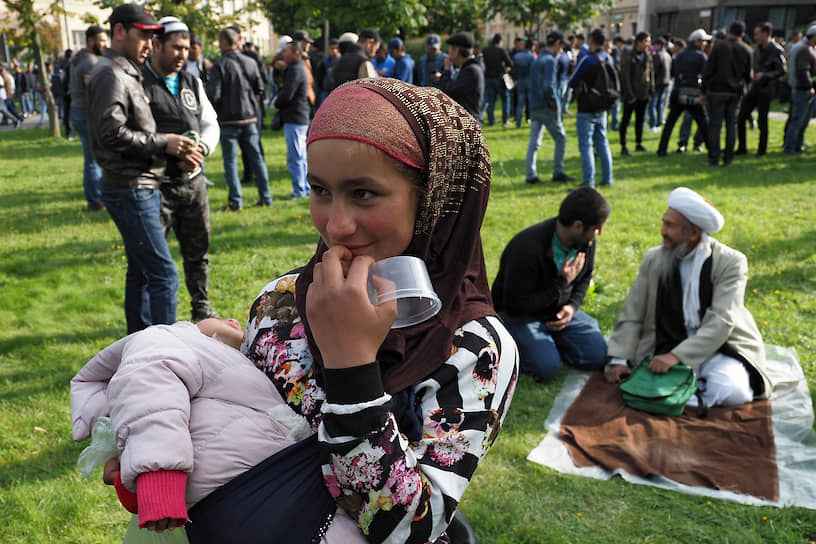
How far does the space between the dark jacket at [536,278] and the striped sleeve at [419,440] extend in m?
3.39

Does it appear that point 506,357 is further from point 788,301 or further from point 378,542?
point 788,301

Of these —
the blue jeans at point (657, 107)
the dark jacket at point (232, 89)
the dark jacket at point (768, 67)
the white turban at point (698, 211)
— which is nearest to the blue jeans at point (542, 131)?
the dark jacket at point (232, 89)

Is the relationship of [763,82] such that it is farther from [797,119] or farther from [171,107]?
[171,107]

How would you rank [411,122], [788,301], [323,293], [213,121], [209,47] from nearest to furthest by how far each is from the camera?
[323,293]
[411,122]
[213,121]
[788,301]
[209,47]

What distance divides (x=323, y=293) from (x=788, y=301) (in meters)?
5.98

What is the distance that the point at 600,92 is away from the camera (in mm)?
8828

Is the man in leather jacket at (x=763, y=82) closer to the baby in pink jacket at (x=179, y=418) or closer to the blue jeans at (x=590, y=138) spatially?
the blue jeans at (x=590, y=138)

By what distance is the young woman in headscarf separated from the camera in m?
1.13

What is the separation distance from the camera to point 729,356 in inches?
174

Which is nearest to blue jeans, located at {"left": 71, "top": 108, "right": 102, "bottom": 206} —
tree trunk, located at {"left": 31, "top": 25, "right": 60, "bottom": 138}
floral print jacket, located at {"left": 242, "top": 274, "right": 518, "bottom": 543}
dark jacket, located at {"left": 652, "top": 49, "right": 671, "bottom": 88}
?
tree trunk, located at {"left": 31, "top": 25, "right": 60, "bottom": 138}

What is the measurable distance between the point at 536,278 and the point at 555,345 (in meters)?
0.59

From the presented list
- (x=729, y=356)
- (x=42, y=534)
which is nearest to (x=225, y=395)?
(x=42, y=534)

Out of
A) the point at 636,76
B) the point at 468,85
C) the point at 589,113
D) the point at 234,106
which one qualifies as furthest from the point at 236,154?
the point at 636,76

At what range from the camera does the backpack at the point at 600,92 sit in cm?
883
